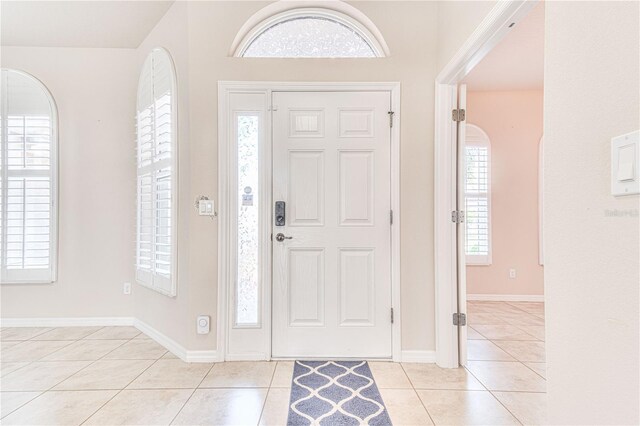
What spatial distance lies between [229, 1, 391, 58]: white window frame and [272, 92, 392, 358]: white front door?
1.51 feet

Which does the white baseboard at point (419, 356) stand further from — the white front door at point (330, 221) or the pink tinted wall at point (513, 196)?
the pink tinted wall at point (513, 196)

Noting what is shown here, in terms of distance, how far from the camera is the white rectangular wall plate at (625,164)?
729 millimetres

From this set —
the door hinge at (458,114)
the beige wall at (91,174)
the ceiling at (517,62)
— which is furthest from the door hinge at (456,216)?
the beige wall at (91,174)

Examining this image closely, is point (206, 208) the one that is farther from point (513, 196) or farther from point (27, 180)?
point (513, 196)

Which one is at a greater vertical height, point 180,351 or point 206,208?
point 206,208

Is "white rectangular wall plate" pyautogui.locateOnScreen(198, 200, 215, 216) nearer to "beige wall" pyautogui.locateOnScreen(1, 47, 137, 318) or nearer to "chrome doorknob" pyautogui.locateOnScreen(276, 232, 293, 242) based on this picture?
"chrome doorknob" pyautogui.locateOnScreen(276, 232, 293, 242)

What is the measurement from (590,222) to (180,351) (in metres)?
2.65

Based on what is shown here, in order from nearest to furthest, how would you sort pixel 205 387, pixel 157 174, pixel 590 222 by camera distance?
→ pixel 590 222, pixel 205 387, pixel 157 174

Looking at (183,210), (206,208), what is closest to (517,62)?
(206,208)

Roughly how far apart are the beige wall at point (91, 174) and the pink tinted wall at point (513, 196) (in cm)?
431

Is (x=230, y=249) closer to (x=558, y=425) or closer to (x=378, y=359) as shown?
(x=378, y=359)

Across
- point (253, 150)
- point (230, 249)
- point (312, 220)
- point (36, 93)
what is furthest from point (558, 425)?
point (36, 93)

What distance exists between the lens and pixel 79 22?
9.06 feet

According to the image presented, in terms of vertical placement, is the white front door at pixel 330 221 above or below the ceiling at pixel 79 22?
below
